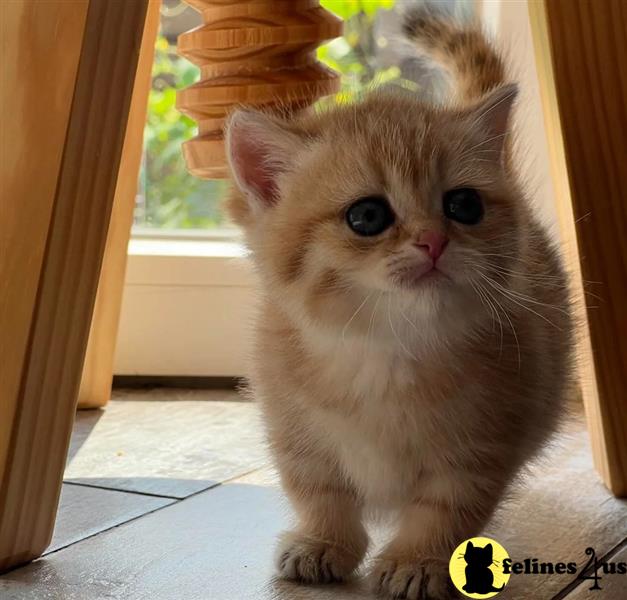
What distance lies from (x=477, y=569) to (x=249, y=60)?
72 cm

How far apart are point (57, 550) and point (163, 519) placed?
136mm

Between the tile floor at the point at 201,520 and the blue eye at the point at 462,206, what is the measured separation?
314 millimetres

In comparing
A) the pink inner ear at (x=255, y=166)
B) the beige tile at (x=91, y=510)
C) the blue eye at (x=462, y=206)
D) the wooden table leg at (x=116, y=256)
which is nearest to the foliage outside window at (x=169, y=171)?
the wooden table leg at (x=116, y=256)

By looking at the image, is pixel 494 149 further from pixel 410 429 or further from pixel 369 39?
pixel 369 39

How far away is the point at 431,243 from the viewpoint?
2.46 ft

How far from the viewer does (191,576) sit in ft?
2.71

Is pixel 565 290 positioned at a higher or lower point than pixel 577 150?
lower

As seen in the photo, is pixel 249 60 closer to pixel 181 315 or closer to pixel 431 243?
pixel 431 243

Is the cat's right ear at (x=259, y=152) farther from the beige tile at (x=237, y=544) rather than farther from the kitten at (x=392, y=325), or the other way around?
the beige tile at (x=237, y=544)

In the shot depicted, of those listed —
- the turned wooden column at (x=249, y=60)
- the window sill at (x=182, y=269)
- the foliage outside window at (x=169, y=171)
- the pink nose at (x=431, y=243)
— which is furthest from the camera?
the foliage outside window at (x=169, y=171)

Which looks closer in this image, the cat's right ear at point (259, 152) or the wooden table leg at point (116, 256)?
the cat's right ear at point (259, 152)

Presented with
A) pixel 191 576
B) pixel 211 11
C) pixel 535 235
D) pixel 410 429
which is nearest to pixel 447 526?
pixel 410 429

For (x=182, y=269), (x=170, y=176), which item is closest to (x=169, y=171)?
(x=170, y=176)

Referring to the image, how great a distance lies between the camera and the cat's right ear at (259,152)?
86cm
